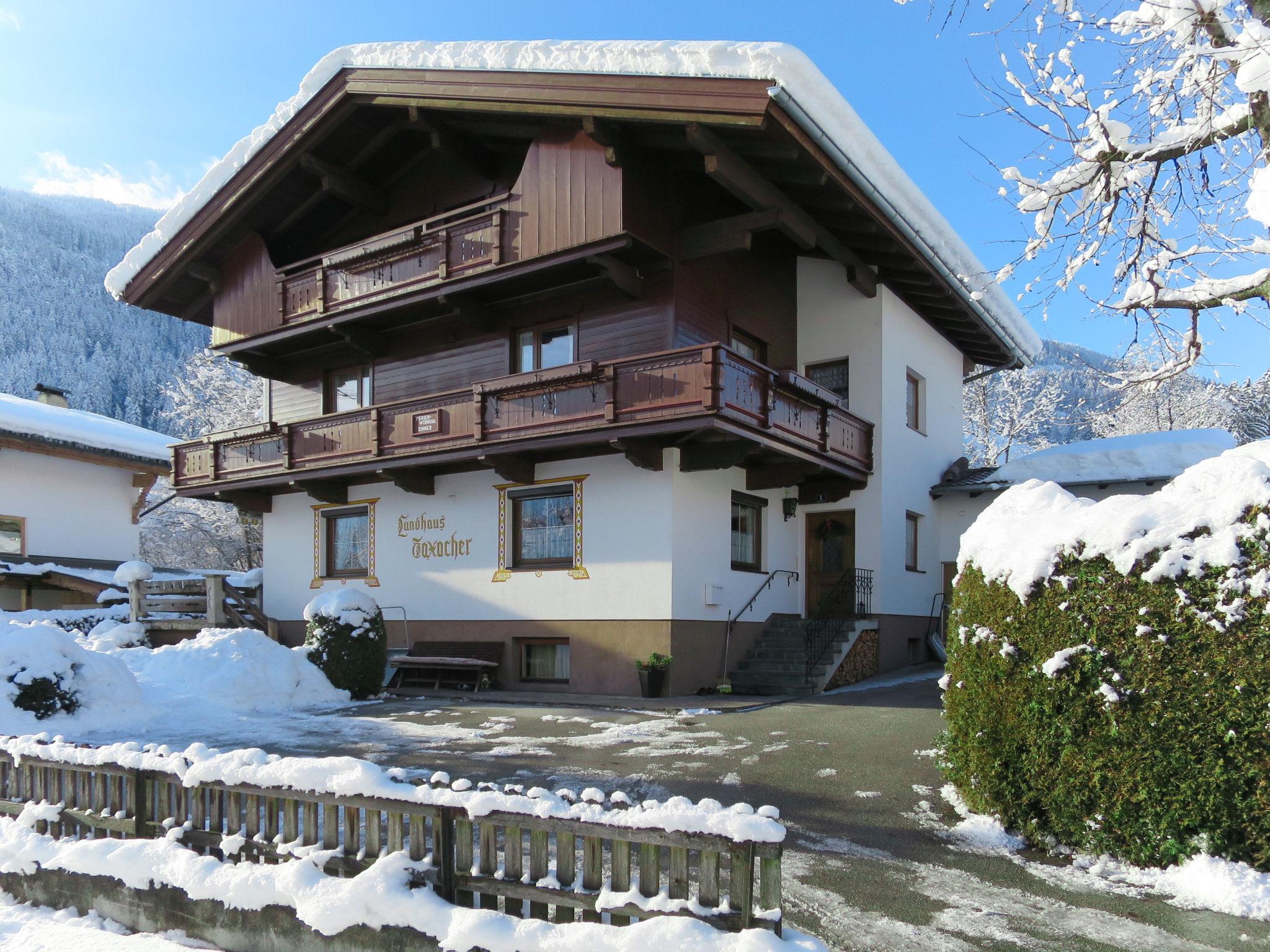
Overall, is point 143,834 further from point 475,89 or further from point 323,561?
point 323,561

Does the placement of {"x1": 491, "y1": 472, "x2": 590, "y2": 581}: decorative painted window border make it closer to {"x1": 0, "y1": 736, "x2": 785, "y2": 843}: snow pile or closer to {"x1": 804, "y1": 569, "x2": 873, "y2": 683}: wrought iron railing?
{"x1": 804, "y1": 569, "x2": 873, "y2": 683}: wrought iron railing

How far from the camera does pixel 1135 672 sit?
5.68 m

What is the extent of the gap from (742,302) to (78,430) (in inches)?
693

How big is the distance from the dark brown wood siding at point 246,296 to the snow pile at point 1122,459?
1698 centimetres

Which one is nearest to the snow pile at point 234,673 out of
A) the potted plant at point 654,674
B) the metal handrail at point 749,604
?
the potted plant at point 654,674

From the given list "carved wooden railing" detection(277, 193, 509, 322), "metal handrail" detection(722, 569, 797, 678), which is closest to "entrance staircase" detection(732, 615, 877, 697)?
"metal handrail" detection(722, 569, 797, 678)

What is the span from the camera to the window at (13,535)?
22375 millimetres

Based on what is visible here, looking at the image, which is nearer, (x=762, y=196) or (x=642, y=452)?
(x=762, y=196)

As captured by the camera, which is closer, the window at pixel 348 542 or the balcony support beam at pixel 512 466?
the balcony support beam at pixel 512 466

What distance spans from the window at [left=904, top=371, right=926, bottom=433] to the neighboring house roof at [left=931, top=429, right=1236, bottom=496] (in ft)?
5.30

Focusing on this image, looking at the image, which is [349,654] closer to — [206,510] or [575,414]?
[575,414]

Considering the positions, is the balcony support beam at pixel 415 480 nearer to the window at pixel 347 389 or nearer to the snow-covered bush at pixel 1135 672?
the window at pixel 347 389

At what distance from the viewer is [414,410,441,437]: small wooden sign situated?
56.4 feet

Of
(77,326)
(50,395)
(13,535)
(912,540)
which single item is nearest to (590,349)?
(912,540)
